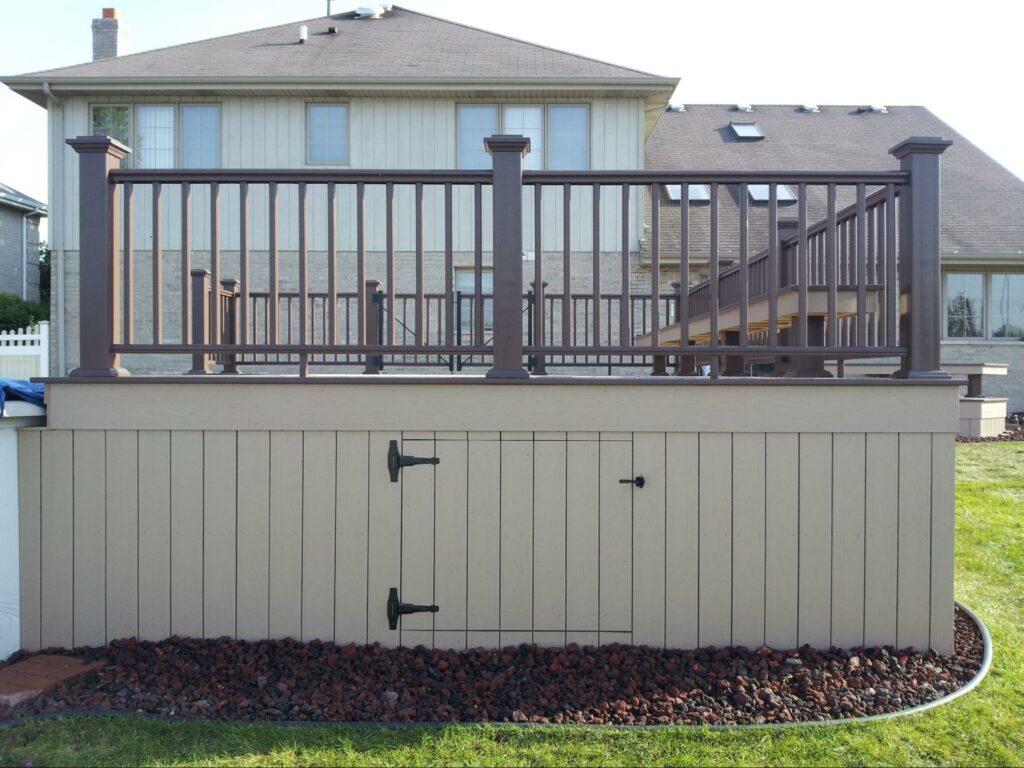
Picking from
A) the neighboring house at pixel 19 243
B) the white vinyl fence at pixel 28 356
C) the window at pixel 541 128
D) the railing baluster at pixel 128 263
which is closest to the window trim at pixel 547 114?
the window at pixel 541 128

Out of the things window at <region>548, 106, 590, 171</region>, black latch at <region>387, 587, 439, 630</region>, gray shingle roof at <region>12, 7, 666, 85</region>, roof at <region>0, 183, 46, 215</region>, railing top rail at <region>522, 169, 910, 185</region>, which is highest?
gray shingle roof at <region>12, 7, 666, 85</region>

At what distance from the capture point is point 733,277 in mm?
5910

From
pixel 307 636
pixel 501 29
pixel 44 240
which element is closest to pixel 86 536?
pixel 307 636

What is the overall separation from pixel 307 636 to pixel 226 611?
38 cm

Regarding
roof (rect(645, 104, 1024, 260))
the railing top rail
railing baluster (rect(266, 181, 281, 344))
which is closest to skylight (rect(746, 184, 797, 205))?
roof (rect(645, 104, 1024, 260))

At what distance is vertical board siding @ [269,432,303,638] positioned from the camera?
132 inches

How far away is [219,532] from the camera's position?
337 centimetres

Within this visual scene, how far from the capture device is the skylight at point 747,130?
1588 cm

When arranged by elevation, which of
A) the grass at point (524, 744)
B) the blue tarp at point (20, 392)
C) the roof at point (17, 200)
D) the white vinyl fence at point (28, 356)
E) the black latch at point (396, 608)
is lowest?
the grass at point (524, 744)

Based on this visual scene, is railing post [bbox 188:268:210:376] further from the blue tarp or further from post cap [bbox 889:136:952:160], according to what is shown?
post cap [bbox 889:136:952:160]

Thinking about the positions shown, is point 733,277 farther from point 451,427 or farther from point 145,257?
point 145,257

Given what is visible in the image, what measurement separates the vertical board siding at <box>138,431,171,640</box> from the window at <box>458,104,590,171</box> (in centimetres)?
918

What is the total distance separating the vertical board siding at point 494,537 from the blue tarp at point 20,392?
0.49ft

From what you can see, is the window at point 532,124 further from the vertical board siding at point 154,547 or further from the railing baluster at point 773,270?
the vertical board siding at point 154,547
